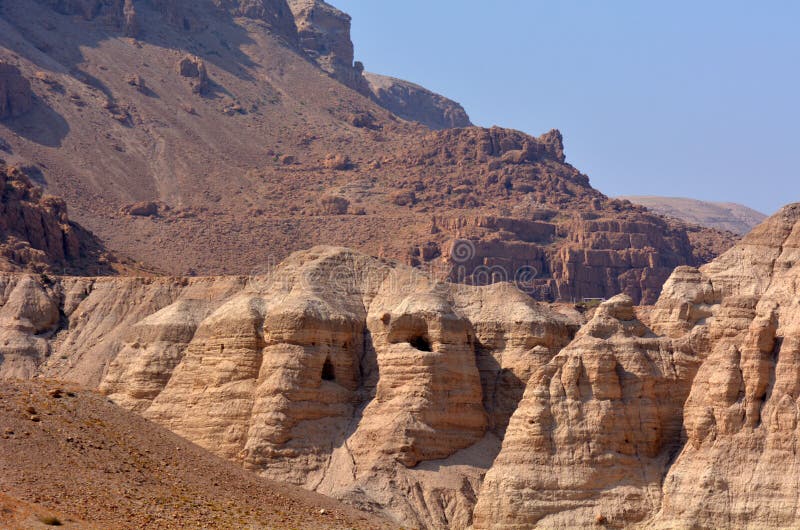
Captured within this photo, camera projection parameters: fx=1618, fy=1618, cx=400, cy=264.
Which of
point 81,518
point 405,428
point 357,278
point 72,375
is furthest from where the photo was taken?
point 72,375

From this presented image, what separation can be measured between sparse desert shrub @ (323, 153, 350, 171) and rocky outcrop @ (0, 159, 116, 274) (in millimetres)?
61803

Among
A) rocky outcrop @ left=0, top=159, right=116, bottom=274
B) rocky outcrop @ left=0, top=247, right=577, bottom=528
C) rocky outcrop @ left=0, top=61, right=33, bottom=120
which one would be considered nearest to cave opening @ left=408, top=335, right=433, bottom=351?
rocky outcrop @ left=0, top=247, right=577, bottom=528

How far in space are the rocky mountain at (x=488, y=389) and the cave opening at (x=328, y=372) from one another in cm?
5

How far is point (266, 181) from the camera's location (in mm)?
176500

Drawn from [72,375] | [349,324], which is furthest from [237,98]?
[349,324]

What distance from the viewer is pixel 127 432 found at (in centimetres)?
5141

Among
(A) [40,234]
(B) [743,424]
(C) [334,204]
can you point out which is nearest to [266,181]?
(C) [334,204]

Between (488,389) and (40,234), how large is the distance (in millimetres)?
59529

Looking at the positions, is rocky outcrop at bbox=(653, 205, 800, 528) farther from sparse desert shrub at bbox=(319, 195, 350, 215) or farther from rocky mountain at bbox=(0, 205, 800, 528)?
sparse desert shrub at bbox=(319, 195, 350, 215)

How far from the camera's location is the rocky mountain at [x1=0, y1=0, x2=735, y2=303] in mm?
143625

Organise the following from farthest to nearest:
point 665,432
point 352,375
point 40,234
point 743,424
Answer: point 40,234 → point 352,375 → point 665,432 → point 743,424

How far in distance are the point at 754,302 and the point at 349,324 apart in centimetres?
1634

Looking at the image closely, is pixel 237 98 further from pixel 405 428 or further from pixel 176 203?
pixel 405 428

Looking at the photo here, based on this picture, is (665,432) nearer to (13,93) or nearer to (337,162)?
(13,93)
